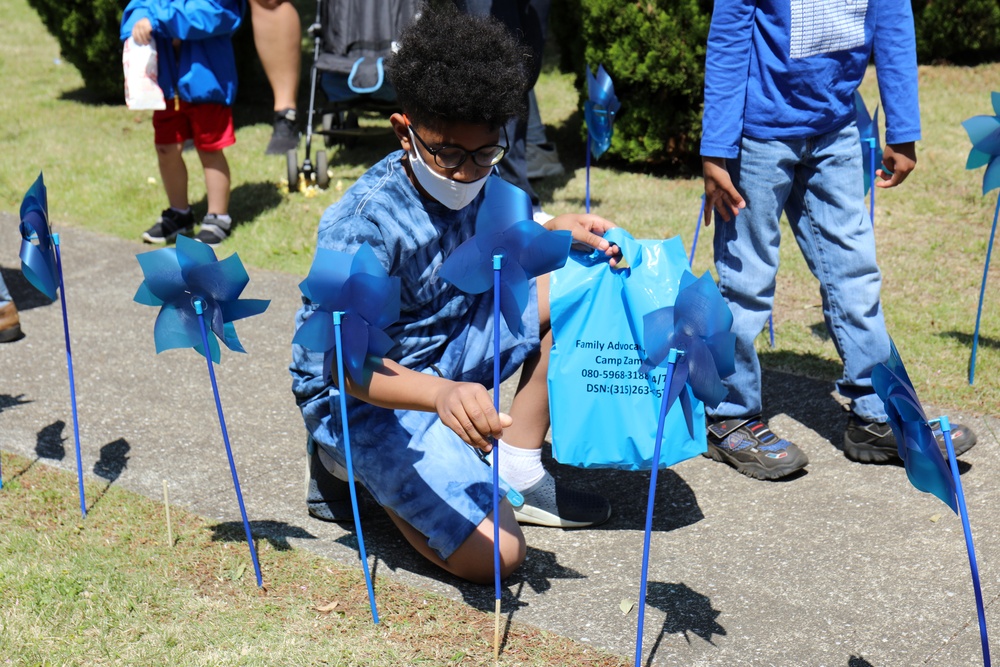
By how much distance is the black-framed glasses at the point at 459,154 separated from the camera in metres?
2.57

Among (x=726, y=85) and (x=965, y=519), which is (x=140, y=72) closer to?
(x=726, y=85)

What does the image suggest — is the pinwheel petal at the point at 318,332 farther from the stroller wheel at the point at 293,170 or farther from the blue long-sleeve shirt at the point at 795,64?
the stroller wheel at the point at 293,170

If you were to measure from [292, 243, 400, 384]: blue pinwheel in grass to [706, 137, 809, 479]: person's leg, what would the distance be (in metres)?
1.27

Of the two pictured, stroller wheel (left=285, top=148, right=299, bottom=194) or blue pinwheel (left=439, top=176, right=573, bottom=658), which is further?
stroller wheel (left=285, top=148, right=299, bottom=194)

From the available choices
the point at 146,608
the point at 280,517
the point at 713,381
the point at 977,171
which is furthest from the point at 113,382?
the point at 977,171

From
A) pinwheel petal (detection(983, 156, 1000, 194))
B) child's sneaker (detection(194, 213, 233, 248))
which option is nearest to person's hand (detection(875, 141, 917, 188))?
pinwheel petal (detection(983, 156, 1000, 194))

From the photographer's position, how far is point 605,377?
9.76 feet

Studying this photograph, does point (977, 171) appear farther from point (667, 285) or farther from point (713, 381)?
point (713, 381)

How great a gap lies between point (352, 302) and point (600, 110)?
193 centimetres

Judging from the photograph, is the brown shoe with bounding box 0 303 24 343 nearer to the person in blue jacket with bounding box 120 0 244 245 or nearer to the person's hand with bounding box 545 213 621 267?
the person in blue jacket with bounding box 120 0 244 245

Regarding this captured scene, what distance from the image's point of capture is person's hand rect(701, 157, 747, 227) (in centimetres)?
326

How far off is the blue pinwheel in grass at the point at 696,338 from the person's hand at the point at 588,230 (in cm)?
62

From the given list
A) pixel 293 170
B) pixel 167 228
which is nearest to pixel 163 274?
pixel 167 228

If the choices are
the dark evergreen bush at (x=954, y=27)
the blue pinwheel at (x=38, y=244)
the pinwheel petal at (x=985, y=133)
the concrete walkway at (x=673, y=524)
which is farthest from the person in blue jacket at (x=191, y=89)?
the dark evergreen bush at (x=954, y=27)
